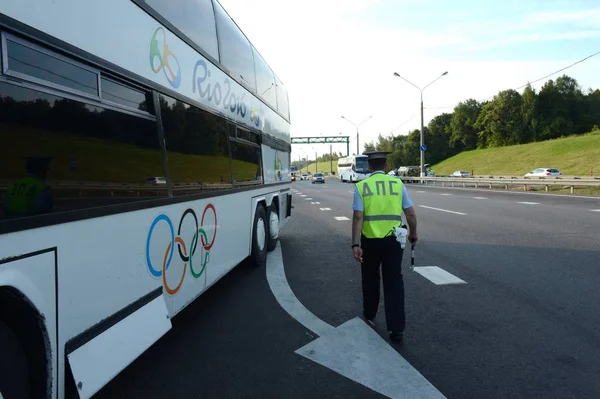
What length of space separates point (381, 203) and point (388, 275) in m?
0.69

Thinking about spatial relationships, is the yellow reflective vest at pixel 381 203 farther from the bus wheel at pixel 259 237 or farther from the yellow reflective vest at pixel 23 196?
the bus wheel at pixel 259 237

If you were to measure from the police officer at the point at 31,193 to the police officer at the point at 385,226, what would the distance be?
9.12ft

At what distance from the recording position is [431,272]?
725 centimetres

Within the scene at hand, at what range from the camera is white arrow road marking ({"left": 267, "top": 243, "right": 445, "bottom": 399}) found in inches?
134

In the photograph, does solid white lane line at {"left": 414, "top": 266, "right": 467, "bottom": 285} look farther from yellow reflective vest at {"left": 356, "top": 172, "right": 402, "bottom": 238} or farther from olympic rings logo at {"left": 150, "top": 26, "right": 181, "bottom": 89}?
olympic rings logo at {"left": 150, "top": 26, "right": 181, "bottom": 89}

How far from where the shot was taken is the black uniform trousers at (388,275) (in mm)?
4367

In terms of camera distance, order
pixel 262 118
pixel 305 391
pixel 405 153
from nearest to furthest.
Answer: pixel 305 391, pixel 262 118, pixel 405 153

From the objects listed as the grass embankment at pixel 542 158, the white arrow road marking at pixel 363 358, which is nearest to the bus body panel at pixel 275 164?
the white arrow road marking at pixel 363 358

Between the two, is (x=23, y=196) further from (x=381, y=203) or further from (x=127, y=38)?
(x=381, y=203)

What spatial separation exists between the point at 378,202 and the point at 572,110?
103110 mm

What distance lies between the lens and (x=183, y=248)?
4305 mm

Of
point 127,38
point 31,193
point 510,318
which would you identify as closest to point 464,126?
point 510,318

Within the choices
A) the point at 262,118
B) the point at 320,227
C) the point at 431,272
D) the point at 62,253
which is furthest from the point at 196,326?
the point at 320,227

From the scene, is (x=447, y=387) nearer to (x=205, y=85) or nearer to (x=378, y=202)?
(x=378, y=202)
